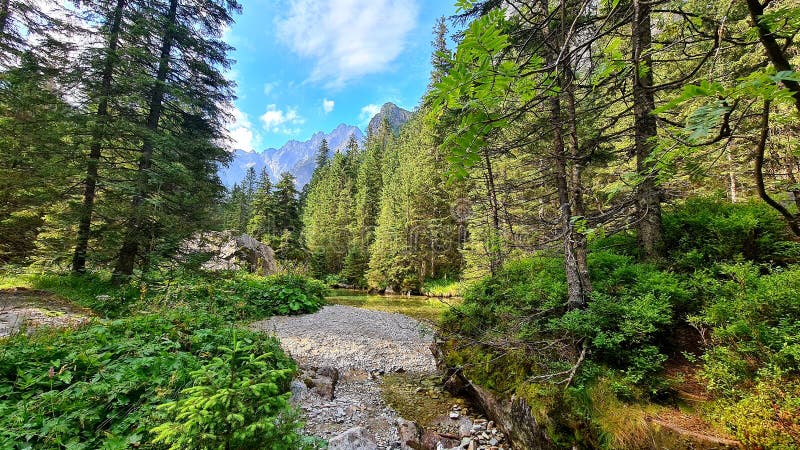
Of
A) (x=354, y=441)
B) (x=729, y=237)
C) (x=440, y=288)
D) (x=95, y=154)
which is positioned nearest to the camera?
(x=354, y=441)

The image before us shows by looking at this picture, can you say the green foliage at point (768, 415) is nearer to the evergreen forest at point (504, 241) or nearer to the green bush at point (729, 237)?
the evergreen forest at point (504, 241)

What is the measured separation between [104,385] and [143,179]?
8.95 m

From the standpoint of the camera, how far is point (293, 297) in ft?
38.0

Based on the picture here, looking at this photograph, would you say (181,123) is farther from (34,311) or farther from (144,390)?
(144,390)

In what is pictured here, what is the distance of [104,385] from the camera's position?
2867mm

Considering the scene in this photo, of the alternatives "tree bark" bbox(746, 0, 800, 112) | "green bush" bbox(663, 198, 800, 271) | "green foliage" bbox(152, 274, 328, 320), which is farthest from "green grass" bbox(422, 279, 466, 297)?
"tree bark" bbox(746, 0, 800, 112)

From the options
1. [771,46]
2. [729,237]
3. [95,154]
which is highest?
[95,154]

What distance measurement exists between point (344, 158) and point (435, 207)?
69.7 feet

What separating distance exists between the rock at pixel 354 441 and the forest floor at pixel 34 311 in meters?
4.73

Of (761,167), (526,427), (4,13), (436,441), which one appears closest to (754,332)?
(526,427)

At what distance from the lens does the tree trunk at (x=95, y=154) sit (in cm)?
910

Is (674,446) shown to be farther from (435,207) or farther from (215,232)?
(435,207)

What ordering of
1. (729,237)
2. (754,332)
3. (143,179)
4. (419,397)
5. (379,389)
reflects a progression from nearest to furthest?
(754,332)
(729,237)
(419,397)
(379,389)
(143,179)

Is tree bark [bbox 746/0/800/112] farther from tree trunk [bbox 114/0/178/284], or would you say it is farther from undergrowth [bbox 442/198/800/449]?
tree trunk [bbox 114/0/178/284]
